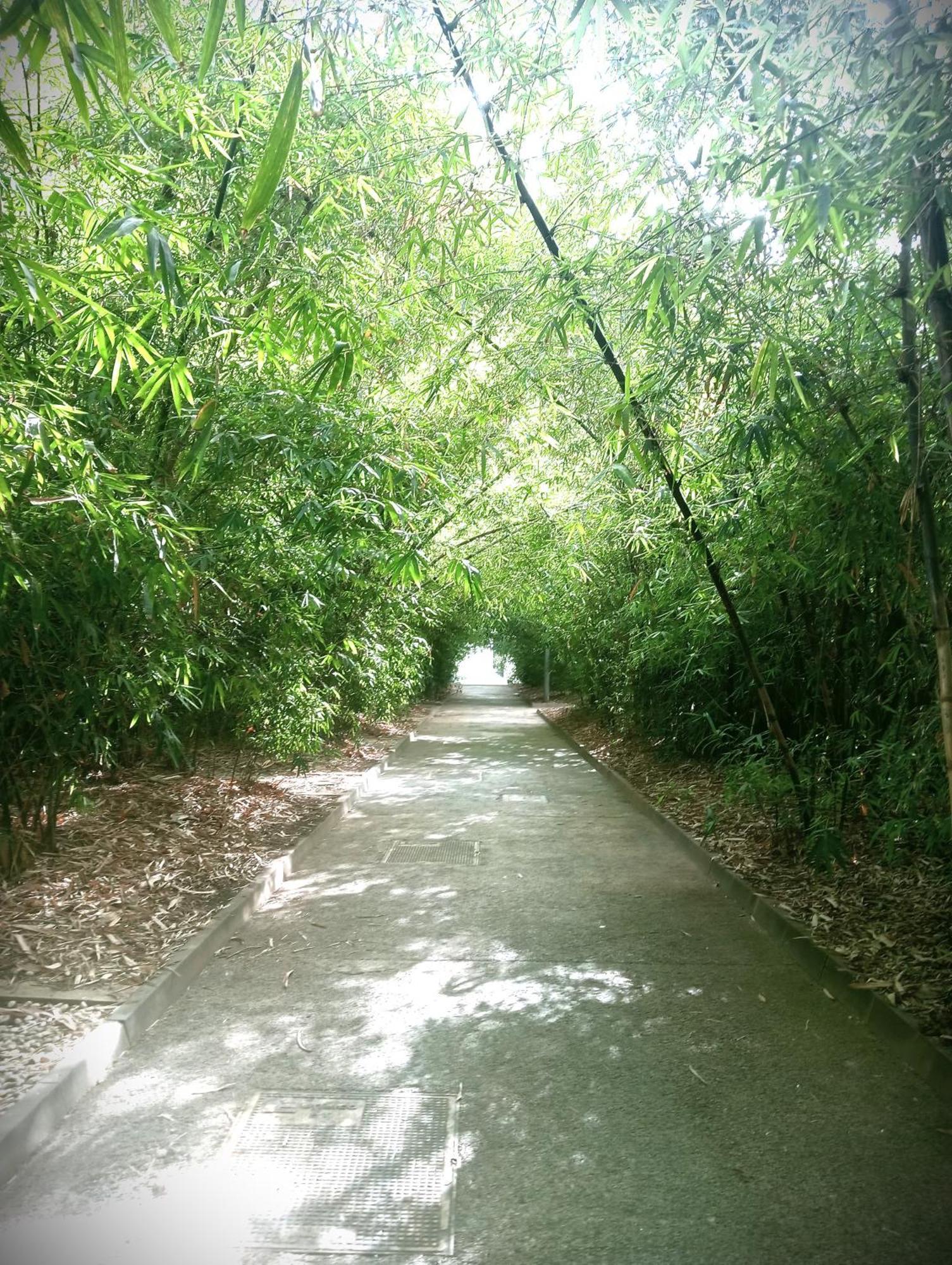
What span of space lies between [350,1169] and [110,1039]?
3.07ft

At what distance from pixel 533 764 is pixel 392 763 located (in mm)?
1534

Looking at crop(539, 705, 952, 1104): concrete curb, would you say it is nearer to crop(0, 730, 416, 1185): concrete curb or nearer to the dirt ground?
the dirt ground

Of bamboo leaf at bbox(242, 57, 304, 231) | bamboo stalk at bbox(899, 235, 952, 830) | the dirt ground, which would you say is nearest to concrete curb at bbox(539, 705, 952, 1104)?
the dirt ground

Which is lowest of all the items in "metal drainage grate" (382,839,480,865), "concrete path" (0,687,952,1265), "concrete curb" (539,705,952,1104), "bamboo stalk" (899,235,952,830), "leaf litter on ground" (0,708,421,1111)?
"metal drainage grate" (382,839,480,865)

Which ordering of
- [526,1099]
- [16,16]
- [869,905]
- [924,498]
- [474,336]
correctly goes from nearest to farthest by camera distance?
[16,16] < [526,1099] < [924,498] < [869,905] < [474,336]

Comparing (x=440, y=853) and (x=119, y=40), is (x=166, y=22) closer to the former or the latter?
(x=119, y=40)

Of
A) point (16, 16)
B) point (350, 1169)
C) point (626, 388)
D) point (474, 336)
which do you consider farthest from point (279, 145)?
point (474, 336)

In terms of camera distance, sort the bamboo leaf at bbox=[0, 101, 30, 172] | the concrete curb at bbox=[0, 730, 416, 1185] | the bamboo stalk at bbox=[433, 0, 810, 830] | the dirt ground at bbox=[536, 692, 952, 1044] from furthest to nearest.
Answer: the bamboo stalk at bbox=[433, 0, 810, 830] → the dirt ground at bbox=[536, 692, 952, 1044] → the concrete curb at bbox=[0, 730, 416, 1185] → the bamboo leaf at bbox=[0, 101, 30, 172]

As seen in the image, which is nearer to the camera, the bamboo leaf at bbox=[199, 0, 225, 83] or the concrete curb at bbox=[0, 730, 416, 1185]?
the bamboo leaf at bbox=[199, 0, 225, 83]

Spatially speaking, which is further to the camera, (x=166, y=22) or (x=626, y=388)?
(x=626, y=388)

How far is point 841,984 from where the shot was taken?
10.1ft

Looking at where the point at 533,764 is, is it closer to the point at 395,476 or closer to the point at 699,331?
the point at 395,476

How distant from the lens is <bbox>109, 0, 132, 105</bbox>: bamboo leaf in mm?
1052

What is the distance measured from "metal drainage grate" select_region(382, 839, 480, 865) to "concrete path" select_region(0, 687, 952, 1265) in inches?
31.2
